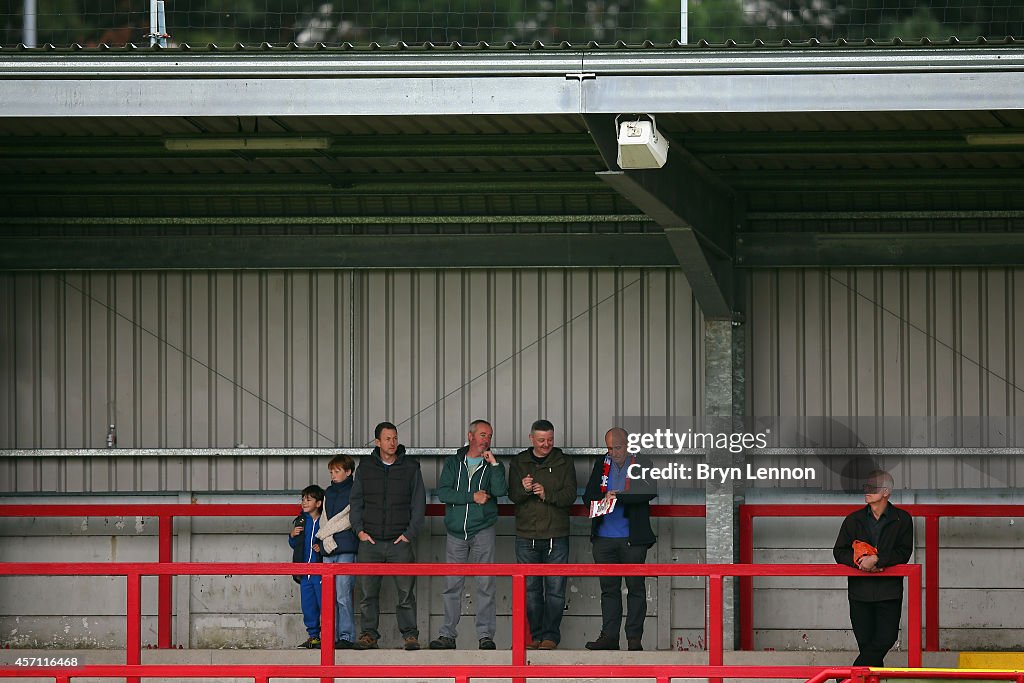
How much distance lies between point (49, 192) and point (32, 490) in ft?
7.86

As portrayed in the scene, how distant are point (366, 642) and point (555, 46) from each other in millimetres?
5001

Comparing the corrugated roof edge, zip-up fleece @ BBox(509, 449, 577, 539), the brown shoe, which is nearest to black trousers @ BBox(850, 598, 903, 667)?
zip-up fleece @ BBox(509, 449, 577, 539)

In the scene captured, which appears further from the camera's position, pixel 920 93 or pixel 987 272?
pixel 987 272

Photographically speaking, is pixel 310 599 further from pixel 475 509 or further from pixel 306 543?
pixel 475 509

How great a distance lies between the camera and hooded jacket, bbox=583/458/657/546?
10953mm

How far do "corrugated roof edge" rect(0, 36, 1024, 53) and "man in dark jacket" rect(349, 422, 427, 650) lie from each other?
11.8ft

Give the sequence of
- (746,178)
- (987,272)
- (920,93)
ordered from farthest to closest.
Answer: (987,272) → (746,178) → (920,93)

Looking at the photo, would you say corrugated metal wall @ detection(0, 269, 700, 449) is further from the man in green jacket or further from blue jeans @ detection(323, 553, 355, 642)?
blue jeans @ detection(323, 553, 355, 642)

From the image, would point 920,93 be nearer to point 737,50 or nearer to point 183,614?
point 737,50

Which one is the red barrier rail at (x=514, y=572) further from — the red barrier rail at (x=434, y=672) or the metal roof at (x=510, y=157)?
the metal roof at (x=510, y=157)

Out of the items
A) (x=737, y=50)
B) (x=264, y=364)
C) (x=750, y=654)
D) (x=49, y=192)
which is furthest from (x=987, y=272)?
(x=49, y=192)

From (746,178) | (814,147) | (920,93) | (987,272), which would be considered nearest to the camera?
(920,93)

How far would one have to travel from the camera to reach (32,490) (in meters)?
12.0

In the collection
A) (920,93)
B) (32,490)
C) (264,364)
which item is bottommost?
(32,490)
